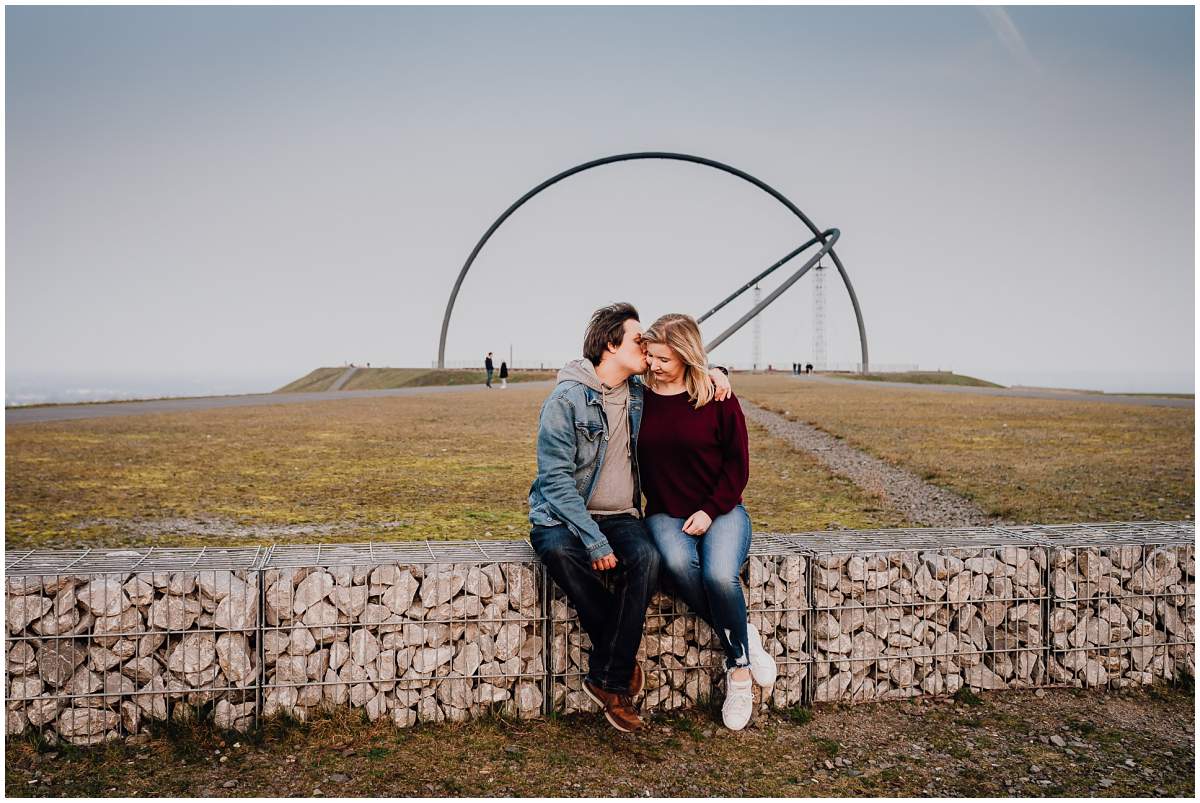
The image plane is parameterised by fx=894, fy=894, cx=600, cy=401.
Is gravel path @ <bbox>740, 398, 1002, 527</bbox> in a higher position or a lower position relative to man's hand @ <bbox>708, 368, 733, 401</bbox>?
lower

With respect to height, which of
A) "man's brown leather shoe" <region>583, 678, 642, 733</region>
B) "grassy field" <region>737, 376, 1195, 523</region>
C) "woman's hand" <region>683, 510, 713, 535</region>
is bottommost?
"man's brown leather shoe" <region>583, 678, 642, 733</region>

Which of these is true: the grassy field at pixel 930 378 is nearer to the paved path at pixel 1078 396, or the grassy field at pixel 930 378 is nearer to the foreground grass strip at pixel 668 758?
the paved path at pixel 1078 396

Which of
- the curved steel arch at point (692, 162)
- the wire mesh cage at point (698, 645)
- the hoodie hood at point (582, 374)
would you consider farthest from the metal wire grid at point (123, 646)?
the curved steel arch at point (692, 162)

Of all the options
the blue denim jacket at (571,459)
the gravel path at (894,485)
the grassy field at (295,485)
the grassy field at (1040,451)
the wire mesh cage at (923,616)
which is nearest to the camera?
the blue denim jacket at (571,459)

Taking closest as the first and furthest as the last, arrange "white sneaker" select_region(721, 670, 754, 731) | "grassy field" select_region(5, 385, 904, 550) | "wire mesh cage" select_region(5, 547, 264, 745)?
"wire mesh cage" select_region(5, 547, 264, 745)
"white sneaker" select_region(721, 670, 754, 731)
"grassy field" select_region(5, 385, 904, 550)

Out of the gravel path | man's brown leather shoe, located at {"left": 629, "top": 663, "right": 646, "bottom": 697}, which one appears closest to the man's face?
man's brown leather shoe, located at {"left": 629, "top": 663, "right": 646, "bottom": 697}

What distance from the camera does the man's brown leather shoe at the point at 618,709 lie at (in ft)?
13.8

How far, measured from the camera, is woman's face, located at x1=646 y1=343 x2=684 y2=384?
14.5 feet

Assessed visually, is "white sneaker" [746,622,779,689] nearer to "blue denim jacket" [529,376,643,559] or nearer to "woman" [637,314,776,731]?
"woman" [637,314,776,731]

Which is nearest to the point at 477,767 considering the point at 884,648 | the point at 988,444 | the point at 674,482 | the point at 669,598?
the point at 669,598

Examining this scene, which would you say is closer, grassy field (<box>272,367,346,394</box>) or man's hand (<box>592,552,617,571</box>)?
man's hand (<box>592,552,617,571</box>)

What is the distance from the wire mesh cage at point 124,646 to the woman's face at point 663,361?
214cm

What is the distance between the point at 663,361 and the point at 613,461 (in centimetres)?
56

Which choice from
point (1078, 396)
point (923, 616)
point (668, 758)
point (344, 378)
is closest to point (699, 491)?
point (668, 758)
